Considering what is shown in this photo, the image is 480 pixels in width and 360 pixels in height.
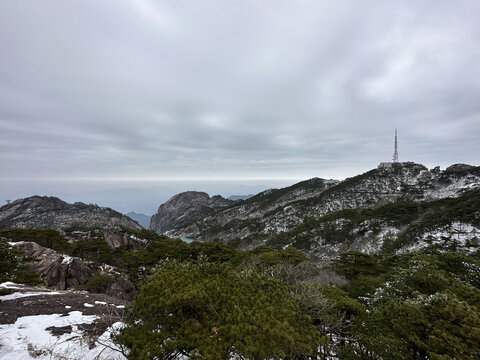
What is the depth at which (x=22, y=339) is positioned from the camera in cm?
924

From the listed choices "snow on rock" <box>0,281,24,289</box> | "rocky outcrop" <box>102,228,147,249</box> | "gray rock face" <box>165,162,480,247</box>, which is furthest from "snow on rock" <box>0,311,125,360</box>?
"gray rock face" <box>165,162,480,247</box>

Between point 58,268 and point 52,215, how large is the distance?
16340 cm

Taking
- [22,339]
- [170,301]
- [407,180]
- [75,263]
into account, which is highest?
[407,180]

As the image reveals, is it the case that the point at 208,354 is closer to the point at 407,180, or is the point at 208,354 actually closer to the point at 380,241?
the point at 380,241

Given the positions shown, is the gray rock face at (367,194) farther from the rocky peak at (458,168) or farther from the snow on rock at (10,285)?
the snow on rock at (10,285)

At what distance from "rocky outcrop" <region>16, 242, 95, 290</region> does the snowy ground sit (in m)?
18.2

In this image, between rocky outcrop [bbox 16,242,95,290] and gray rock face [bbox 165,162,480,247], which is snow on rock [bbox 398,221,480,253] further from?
rocky outcrop [bbox 16,242,95,290]

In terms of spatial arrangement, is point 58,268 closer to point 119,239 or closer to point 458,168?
point 119,239

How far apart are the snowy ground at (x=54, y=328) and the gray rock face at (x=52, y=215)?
443 feet

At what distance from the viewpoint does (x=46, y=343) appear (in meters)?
9.21

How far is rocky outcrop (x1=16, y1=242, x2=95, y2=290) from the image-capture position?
29.2 m

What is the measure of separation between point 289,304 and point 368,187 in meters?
→ 136

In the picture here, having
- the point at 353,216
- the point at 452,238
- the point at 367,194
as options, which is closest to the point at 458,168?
the point at 367,194

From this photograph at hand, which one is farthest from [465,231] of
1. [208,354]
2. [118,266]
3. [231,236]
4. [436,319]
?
[231,236]
